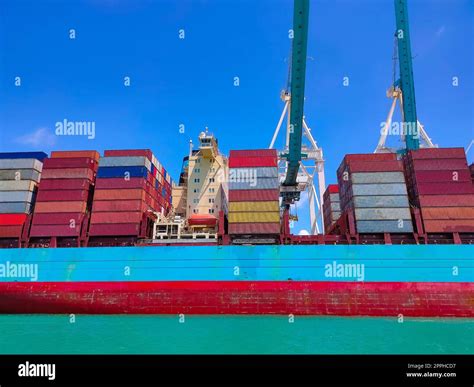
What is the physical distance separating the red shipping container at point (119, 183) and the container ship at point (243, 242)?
103mm

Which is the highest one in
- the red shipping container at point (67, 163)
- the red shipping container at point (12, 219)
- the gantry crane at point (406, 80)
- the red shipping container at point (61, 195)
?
the gantry crane at point (406, 80)

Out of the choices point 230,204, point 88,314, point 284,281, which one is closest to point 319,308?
point 284,281

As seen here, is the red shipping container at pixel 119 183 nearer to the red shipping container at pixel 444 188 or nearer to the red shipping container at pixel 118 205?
the red shipping container at pixel 118 205

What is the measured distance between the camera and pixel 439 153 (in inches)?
1129

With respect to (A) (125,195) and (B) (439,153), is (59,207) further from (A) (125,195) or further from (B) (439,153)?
(B) (439,153)

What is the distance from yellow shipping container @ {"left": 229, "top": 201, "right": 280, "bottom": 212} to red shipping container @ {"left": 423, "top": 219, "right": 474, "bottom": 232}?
11.5 metres

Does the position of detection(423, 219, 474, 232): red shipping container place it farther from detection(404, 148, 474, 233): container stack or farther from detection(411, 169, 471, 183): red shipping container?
detection(411, 169, 471, 183): red shipping container

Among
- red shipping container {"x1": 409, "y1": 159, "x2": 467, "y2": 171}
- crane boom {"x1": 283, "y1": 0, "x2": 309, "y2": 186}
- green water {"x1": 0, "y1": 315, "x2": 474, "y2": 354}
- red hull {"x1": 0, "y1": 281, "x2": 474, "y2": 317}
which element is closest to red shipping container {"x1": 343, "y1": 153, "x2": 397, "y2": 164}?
red shipping container {"x1": 409, "y1": 159, "x2": 467, "y2": 171}

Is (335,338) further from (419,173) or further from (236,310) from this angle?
(419,173)

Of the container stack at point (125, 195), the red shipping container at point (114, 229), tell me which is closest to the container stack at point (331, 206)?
the container stack at point (125, 195)

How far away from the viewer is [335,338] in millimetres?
16547

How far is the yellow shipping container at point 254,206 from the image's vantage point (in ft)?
93.1
